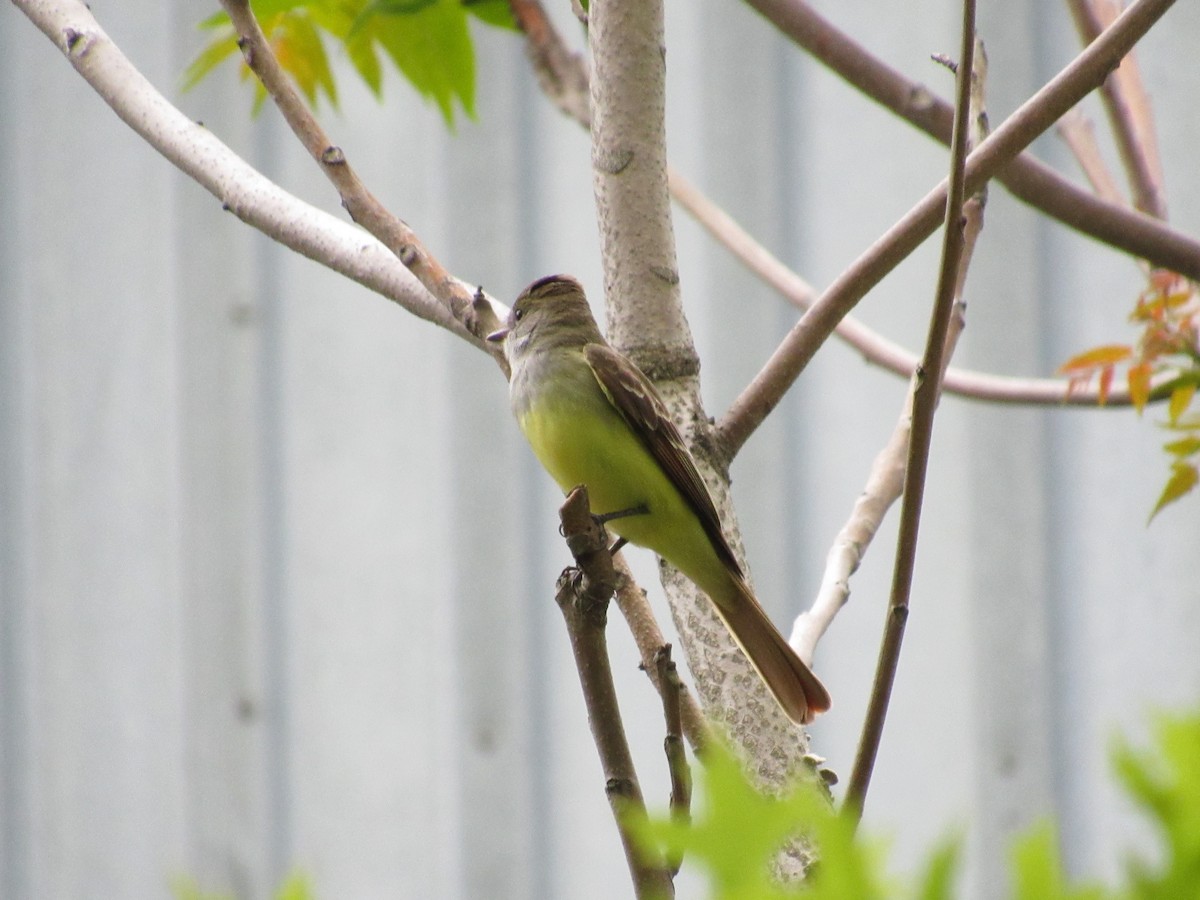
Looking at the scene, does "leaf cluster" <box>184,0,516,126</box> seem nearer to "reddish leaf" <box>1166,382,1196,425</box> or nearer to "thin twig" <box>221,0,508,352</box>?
"thin twig" <box>221,0,508,352</box>

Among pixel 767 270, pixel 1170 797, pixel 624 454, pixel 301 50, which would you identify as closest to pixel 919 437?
pixel 1170 797

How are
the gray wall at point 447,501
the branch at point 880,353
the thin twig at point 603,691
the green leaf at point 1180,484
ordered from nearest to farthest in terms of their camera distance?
1. the thin twig at point 603,691
2. the green leaf at point 1180,484
3. the branch at point 880,353
4. the gray wall at point 447,501

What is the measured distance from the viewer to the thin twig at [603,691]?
3.01ft

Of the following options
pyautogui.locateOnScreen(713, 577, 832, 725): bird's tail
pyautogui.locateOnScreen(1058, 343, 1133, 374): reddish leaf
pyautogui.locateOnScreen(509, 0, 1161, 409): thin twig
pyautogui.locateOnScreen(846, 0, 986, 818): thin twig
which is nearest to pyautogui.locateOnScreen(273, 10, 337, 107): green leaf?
pyautogui.locateOnScreen(509, 0, 1161, 409): thin twig

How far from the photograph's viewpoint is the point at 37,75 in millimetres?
3332

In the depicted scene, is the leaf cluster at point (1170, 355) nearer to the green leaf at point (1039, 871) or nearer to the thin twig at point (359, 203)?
the thin twig at point (359, 203)

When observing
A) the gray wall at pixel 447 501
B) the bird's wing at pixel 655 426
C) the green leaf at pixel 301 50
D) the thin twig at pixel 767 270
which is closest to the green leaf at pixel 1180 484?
the thin twig at pixel 767 270

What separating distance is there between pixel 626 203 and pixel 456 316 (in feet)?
0.87

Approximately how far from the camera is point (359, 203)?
168 cm

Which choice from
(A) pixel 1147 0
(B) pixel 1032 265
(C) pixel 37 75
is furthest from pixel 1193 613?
(C) pixel 37 75

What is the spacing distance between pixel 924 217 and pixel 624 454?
1.95 ft

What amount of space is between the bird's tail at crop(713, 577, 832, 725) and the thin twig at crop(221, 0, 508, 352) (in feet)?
1.42

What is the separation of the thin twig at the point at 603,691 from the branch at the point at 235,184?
2.07 ft

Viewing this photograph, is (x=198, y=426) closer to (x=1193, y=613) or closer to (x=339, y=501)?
(x=339, y=501)
